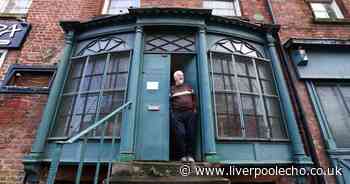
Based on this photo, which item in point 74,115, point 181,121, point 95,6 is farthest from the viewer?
point 95,6

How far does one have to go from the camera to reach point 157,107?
3973mm

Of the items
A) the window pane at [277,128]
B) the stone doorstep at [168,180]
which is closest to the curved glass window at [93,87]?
the stone doorstep at [168,180]

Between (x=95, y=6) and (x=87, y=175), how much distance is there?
4.80 meters

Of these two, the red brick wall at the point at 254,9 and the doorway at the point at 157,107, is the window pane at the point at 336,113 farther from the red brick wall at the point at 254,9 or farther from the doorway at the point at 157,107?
the doorway at the point at 157,107

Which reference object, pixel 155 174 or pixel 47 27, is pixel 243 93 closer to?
pixel 155 174

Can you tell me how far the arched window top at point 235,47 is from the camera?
4.68 metres

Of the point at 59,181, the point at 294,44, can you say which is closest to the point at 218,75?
the point at 294,44

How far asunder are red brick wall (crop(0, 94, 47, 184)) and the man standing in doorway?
311 cm

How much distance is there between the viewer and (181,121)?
3.67 meters

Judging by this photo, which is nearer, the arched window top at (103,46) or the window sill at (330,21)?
the arched window top at (103,46)

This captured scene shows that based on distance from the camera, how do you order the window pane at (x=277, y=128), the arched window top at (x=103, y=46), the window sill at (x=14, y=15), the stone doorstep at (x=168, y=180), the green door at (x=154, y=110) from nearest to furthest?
1. the stone doorstep at (x=168, y=180)
2. the green door at (x=154, y=110)
3. the window pane at (x=277, y=128)
4. the arched window top at (x=103, y=46)
5. the window sill at (x=14, y=15)

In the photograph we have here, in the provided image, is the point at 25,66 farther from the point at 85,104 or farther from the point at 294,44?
the point at 294,44

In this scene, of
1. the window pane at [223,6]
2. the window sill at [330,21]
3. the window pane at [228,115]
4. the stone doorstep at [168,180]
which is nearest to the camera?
the stone doorstep at [168,180]

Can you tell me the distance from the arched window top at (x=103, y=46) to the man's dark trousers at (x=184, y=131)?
1.97 meters
